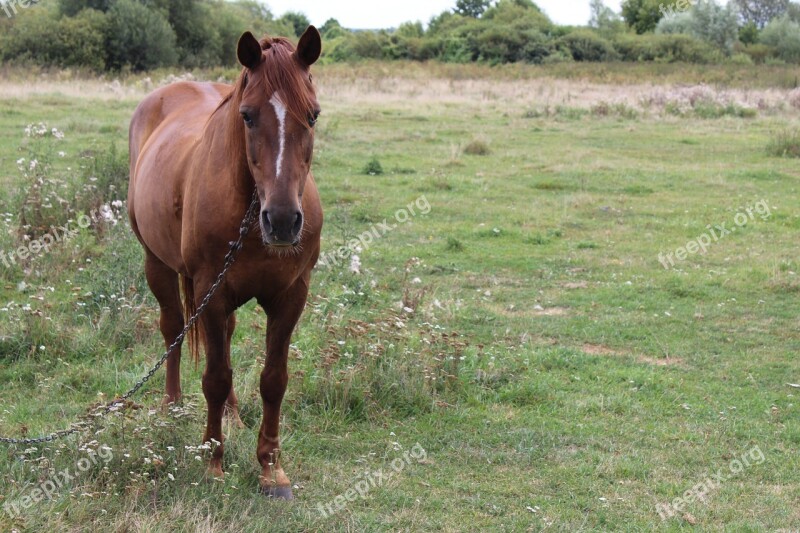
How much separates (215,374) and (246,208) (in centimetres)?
89

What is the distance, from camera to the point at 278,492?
4.00 m

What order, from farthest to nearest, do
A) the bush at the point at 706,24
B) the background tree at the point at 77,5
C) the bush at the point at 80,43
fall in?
the bush at the point at 706,24 → the background tree at the point at 77,5 → the bush at the point at 80,43

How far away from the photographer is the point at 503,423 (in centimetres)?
504

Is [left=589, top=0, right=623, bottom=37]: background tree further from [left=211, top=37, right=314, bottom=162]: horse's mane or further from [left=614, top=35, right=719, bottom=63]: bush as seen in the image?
[left=211, top=37, right=314, bottom=162]: horse's mane

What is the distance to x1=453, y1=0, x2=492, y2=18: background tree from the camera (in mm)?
66375

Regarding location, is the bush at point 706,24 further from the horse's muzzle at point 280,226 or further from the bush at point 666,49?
the horse's muzzle at point 280,226

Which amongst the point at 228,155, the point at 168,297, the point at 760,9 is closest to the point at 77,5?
the point at 168,297

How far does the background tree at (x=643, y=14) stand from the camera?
55094 millimetres

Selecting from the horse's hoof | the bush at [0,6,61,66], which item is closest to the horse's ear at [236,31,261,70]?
the horse's hoof

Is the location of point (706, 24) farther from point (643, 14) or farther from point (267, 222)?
point (267, 222)

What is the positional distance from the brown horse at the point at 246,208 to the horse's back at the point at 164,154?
13 millimetres

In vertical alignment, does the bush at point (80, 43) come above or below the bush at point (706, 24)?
below

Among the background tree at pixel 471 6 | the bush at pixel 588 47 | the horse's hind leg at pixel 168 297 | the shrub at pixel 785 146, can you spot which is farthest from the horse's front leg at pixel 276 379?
the background tree at pixel 471 6

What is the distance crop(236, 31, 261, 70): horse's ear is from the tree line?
11670mm
